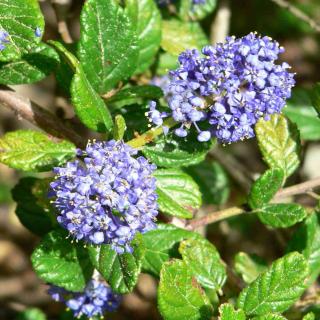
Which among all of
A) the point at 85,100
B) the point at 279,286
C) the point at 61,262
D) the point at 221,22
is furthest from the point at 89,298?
the point at 221,22

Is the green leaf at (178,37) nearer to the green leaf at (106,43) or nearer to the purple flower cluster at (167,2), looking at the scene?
the purple flower cluster at (167,2)

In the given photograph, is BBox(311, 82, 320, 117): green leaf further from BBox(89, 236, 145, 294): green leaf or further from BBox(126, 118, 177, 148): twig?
BBox(89, 236, 145, 294): green leaf

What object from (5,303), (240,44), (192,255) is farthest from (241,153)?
(240,44)

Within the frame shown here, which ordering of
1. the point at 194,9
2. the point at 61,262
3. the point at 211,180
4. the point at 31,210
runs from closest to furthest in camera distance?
the point at 61,262, the point at 31,210, the point at 194,9, the point at 211,180

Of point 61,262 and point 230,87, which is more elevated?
point 230,87

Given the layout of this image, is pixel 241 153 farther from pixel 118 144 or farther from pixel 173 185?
pixel 118 144

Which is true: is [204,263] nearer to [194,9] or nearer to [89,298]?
[89,298]
